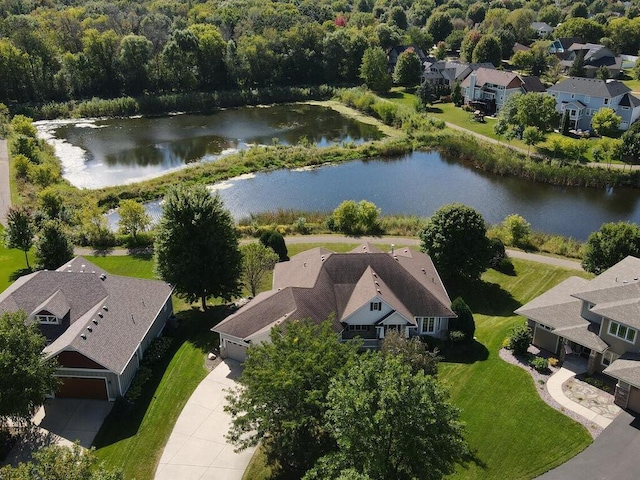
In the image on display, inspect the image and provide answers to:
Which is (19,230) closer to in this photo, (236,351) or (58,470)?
(236,351)

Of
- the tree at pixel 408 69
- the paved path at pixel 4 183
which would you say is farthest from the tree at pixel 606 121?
the paved path at pixel 4 183

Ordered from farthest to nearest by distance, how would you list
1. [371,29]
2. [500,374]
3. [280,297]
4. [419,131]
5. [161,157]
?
[371,29] < [419,131] < [161,157] < [280,297] < [500,374]

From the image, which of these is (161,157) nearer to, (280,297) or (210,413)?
(280,297)

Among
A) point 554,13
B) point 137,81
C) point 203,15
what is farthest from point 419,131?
point 554,13

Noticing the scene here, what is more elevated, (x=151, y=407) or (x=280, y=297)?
(x=280, y=297)

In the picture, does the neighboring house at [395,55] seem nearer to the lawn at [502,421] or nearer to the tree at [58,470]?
the lawn at [502,421]

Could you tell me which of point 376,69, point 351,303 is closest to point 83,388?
point 351,303

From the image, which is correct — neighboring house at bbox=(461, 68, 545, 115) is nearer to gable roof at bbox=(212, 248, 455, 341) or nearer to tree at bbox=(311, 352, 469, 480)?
gable roof at bbox=(212, 248, 455, 341)
